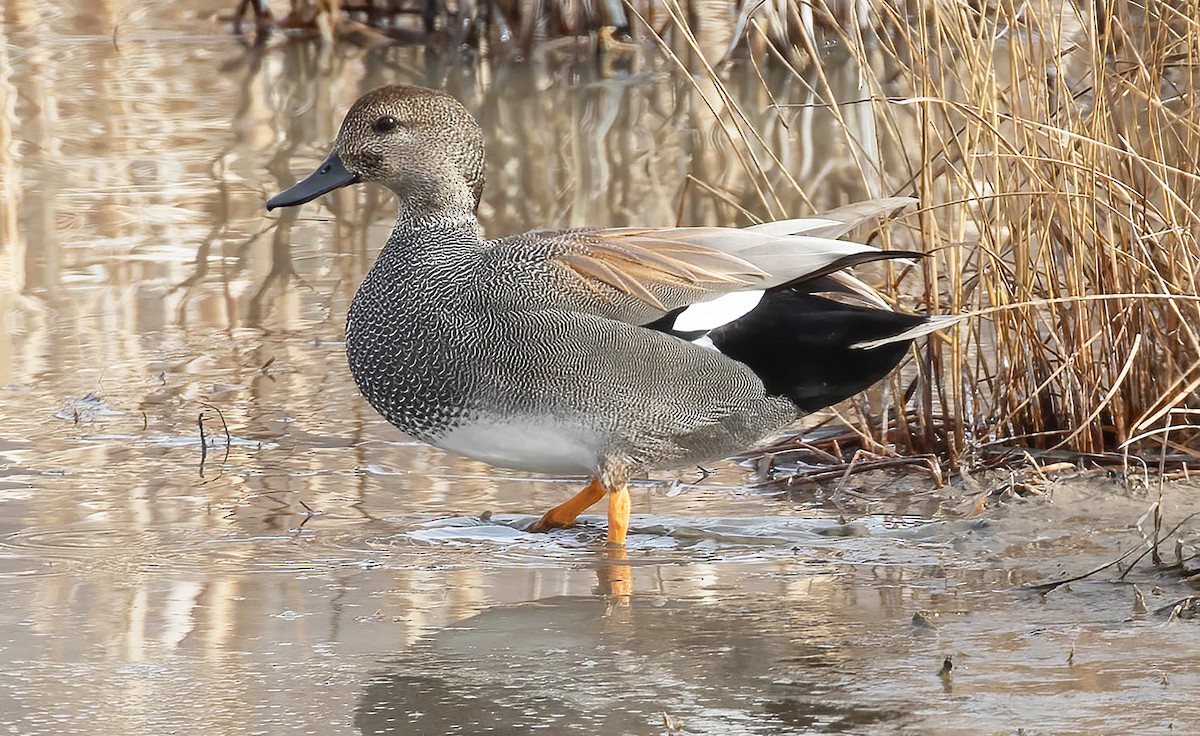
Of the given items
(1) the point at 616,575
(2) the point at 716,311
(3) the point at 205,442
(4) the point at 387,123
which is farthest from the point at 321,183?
(1) the point at 616,575

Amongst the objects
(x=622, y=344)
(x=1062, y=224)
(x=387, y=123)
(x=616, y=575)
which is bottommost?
(x=616, y=575)

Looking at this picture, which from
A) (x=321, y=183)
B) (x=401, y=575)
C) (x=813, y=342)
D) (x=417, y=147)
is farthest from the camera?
(x=321, y=183)

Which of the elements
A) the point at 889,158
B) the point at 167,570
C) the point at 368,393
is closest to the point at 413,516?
the point at 368,393

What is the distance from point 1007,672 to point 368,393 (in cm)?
157

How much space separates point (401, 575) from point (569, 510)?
490 millimetres

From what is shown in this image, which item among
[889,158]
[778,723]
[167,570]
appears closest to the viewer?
[778,723]

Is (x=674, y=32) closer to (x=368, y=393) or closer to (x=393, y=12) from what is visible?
(x=393, y=12)

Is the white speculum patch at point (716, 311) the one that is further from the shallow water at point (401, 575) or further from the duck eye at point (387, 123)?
the duck eye at point (387, 123)

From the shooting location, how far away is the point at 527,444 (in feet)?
12.1

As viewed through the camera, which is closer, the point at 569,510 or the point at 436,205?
the point at 569,510

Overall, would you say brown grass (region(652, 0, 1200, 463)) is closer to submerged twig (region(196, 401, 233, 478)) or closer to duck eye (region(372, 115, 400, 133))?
duck eye (region(372, 115, 400, 133))

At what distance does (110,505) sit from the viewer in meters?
4.01

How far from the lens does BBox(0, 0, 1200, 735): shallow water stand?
283cm

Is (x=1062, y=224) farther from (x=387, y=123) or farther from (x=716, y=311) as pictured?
(x=387, y=123)
